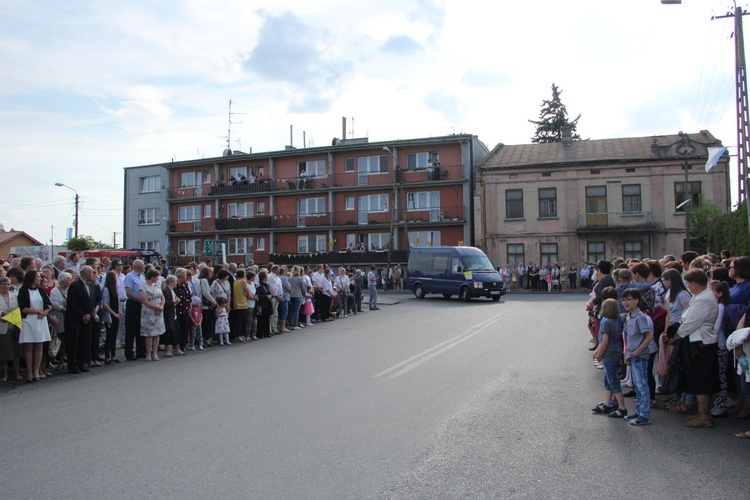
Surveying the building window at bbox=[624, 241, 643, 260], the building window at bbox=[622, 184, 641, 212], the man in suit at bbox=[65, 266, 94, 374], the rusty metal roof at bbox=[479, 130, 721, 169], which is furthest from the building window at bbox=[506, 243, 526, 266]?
the man in suit at bbox=[65, 266, 94, 374]

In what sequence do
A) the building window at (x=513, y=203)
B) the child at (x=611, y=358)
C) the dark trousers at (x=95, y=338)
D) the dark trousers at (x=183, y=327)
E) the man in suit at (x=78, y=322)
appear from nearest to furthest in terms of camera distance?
1. the child at (x=611, y=358)
2. the man in suit at (x=78, y=322)
3. the dark trousers at (x=95, y=338)
4. the dark trousers at (x=183, y=327)
5. the building window at (x=513, y=203)

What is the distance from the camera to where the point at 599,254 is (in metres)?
40.8

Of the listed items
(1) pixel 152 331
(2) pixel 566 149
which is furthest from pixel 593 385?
(2) pixel 566 149

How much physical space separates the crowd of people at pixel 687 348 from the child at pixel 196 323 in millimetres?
9142

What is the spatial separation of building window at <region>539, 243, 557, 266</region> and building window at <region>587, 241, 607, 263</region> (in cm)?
226

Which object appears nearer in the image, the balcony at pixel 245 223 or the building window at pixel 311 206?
the building window at pixel 311 206

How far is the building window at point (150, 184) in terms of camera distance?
5638cm

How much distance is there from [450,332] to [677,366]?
887 cm

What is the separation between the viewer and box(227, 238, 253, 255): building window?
170 feet

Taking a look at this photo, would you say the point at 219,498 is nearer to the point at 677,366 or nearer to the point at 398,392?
the point at 398,392

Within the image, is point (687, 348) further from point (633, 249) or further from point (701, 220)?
point (633, 249)

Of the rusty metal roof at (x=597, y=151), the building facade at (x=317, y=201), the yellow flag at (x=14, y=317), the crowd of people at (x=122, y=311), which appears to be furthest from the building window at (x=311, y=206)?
the yellow flag at (x=14, y=317)

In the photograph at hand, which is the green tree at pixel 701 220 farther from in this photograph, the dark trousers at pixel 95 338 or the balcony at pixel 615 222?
the dark trousers at pixel 95 338

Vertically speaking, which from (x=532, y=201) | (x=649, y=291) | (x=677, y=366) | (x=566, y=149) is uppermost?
(x=566, y=149)
